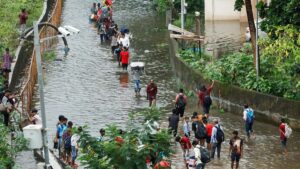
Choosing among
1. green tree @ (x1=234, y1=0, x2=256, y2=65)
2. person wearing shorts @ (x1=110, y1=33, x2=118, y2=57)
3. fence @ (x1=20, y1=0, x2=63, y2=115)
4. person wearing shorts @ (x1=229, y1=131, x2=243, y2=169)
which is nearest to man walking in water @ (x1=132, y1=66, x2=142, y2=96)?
fence @ (x1=20, y1=0, x2=63, y2=115)

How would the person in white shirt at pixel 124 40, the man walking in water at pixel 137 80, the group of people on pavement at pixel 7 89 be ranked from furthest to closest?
1. the person in white shirt at pixel 124 40
2. the man walking in water at pixel 137 80
3. the group of people on pavement at pixel 7 89

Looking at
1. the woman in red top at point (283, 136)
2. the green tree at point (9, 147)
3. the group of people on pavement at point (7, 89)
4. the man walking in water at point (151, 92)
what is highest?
the group of people on pavement at point (7, 89)

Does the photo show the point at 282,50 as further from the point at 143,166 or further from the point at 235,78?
the point at 143,166

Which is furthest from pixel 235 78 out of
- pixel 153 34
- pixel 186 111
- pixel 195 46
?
pixel 153 34

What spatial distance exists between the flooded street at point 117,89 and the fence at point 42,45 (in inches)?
24.2

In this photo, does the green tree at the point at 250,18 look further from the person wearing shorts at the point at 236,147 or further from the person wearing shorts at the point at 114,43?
the person wearing shorts at the point at 236,147

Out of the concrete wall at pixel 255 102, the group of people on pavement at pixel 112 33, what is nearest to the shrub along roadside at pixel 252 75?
the concrete wall at pixel 255 102

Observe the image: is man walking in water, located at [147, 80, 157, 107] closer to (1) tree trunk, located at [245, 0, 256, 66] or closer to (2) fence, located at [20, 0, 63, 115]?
(1) tree trunk, located at [245, 0, 256, 66]

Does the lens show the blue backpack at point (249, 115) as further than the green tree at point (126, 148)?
Yes

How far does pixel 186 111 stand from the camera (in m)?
31.0

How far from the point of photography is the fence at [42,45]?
30.0 metres

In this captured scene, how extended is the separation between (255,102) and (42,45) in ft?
41.4

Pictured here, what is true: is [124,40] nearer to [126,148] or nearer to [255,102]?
[255,102]

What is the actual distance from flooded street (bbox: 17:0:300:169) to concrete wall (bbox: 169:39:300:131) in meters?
0.36
